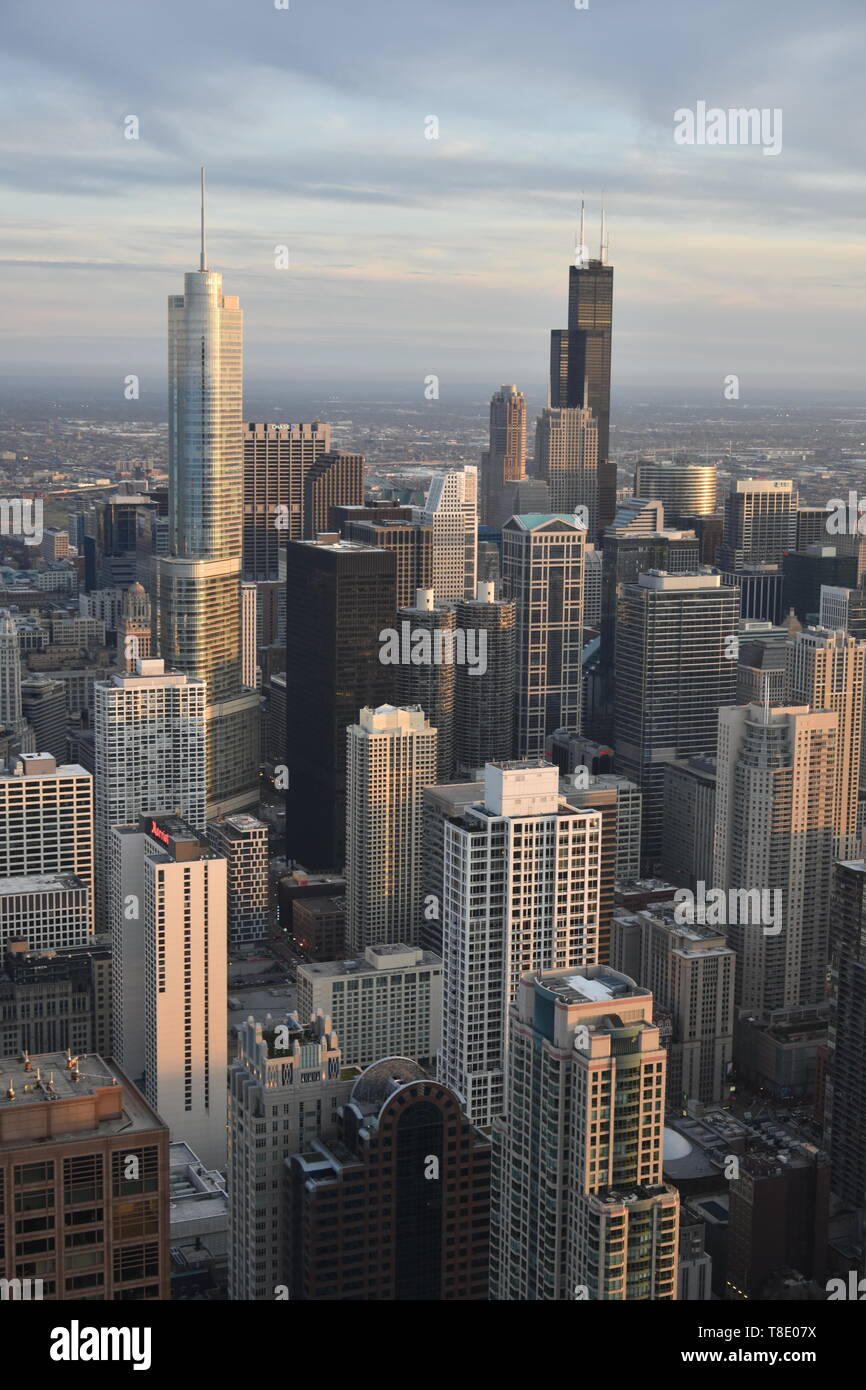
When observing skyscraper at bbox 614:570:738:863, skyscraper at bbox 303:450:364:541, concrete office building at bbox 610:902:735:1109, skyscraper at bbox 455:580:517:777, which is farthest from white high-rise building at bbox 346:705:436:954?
skyscraper at bbox 303:450:364:541

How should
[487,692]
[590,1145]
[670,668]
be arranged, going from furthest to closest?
[670,668] < [487,692] < [590,1145]

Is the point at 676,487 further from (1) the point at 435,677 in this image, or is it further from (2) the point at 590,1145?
(2) the point at 590,1145

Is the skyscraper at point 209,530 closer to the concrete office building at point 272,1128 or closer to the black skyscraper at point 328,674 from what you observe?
the black skyscraper at point 328,674

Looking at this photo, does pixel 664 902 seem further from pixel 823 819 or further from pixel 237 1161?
pixel 237 1161

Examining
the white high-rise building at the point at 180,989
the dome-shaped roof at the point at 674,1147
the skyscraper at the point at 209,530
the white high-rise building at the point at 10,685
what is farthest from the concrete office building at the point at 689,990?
the white high-rise building at the point at 10,685

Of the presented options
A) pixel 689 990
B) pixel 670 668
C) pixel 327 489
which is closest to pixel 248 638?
pixel 327 489
